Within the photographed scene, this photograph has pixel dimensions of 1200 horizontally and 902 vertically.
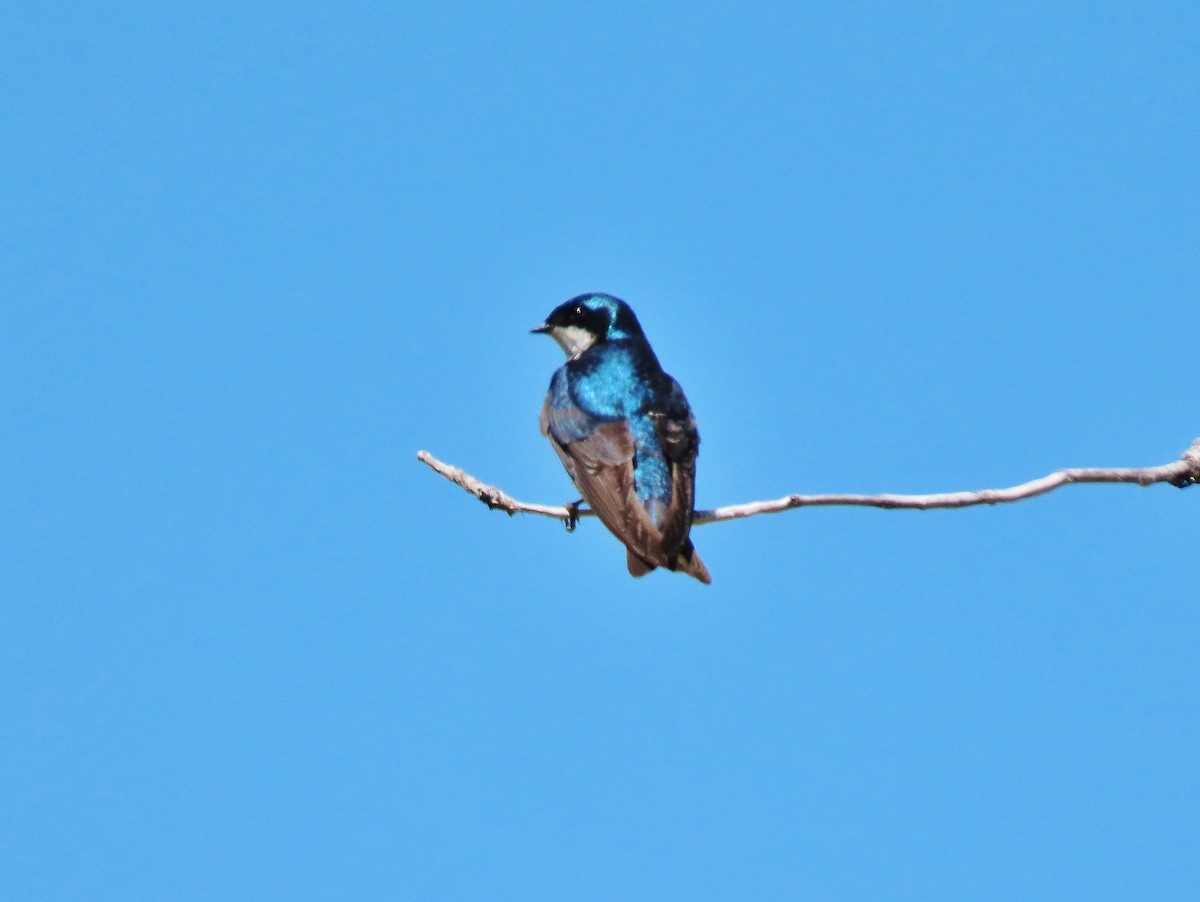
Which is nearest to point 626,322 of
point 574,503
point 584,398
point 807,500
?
point 584,398

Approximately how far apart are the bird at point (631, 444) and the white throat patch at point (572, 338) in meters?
0.18

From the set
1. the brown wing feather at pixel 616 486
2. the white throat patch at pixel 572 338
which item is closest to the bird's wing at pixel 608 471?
the brown wing feather at pixel 616 486

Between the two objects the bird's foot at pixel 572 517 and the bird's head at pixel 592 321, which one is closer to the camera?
the bird's foot at pixel 572 517

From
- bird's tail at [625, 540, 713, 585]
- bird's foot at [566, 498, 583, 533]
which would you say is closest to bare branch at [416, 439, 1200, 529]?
bird's tail at [625, 540, 713, 585]

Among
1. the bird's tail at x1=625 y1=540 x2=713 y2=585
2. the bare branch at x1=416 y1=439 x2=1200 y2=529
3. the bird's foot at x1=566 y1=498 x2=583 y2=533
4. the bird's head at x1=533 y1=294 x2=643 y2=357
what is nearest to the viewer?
the bare branch at x1=416 y1=439 x2=1200 y2=529

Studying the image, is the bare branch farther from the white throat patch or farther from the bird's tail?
the white throat patch

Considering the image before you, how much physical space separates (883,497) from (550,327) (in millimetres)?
3987

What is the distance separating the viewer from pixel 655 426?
6133 mm

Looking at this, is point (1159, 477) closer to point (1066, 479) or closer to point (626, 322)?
point (1066, 479)

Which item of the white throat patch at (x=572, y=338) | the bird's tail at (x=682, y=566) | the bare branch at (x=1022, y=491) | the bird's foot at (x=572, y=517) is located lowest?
the bare branch at (x=1022, y=491)

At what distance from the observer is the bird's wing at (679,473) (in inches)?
205

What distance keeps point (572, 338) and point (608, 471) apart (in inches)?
69.6

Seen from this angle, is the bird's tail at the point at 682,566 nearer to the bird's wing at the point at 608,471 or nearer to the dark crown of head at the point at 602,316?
the bird's wing at the point at 608,471

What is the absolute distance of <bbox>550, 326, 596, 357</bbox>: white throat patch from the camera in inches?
291
